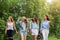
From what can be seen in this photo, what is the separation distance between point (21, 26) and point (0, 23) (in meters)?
4.42

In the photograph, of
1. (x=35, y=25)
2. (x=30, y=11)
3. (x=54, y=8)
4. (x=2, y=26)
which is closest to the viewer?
(x=35, y=25)

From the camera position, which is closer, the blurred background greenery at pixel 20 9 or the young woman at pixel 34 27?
the young woman at pixel 34 27

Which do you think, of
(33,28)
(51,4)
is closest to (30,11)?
(33,28)

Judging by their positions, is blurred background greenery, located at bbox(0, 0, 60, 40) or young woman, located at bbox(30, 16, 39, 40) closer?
young woman, located at bbox(30, 16, 39, 40)

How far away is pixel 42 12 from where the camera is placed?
72.3ft

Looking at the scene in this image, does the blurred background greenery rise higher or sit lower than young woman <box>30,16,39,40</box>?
higher

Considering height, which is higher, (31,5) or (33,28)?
(31,5)

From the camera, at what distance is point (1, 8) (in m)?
18.7

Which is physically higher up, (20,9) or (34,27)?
(20,9)

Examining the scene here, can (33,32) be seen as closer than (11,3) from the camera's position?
Yes

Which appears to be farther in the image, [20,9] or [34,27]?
[20,9]

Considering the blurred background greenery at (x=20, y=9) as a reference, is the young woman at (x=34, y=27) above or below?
below

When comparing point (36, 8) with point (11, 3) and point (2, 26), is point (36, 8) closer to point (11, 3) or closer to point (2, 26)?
point (11, 3)

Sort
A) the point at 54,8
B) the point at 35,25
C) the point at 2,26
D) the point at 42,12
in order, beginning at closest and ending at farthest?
Result: the point at 35,25
the point at 2,26
the point at 42,12
the point at 54,8
